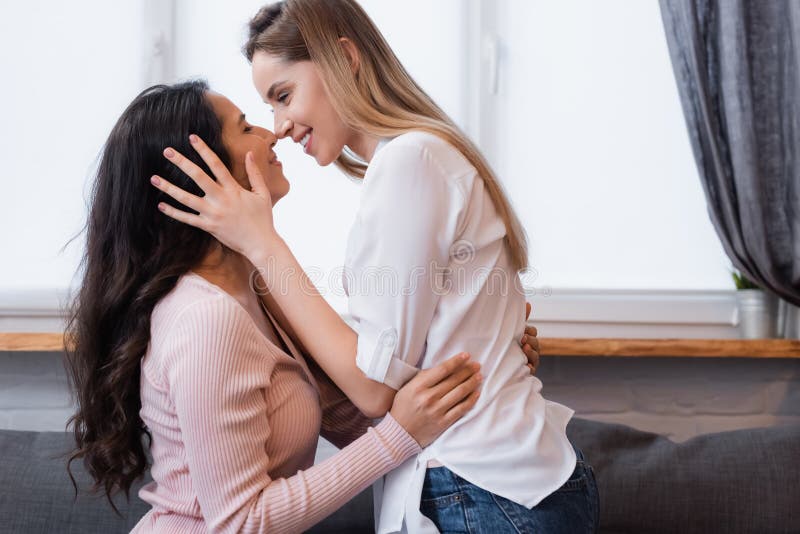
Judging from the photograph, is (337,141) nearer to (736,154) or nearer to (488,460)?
(488,460)

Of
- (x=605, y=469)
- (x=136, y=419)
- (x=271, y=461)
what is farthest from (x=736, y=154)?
(x=136, y=419)

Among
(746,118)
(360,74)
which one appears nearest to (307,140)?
(360,74)

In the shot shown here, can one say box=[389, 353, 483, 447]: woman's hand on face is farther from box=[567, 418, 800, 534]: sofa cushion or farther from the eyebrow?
box=[567, 418, 800, 534]: sofa cushion

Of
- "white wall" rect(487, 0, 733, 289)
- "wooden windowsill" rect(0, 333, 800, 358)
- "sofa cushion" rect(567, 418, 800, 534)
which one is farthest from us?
"white wall" rect(487, 0, 733, 289)

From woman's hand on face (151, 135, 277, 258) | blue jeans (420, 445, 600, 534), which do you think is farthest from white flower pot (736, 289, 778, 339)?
woman's hand on face (151, 135, 277, 258)

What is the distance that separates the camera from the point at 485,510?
114 cm

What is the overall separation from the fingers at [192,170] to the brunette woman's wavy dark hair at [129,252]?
1.4 inches

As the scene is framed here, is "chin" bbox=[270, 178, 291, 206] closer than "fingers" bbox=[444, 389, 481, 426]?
No

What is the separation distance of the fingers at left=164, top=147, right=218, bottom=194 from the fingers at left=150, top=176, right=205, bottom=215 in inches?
0.9

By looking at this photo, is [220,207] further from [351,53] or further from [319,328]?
[351,53]

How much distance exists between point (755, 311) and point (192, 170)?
1.59 meters

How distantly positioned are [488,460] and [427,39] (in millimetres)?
1557

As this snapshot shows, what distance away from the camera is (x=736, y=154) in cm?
211

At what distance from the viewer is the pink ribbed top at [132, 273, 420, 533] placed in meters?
1.16
